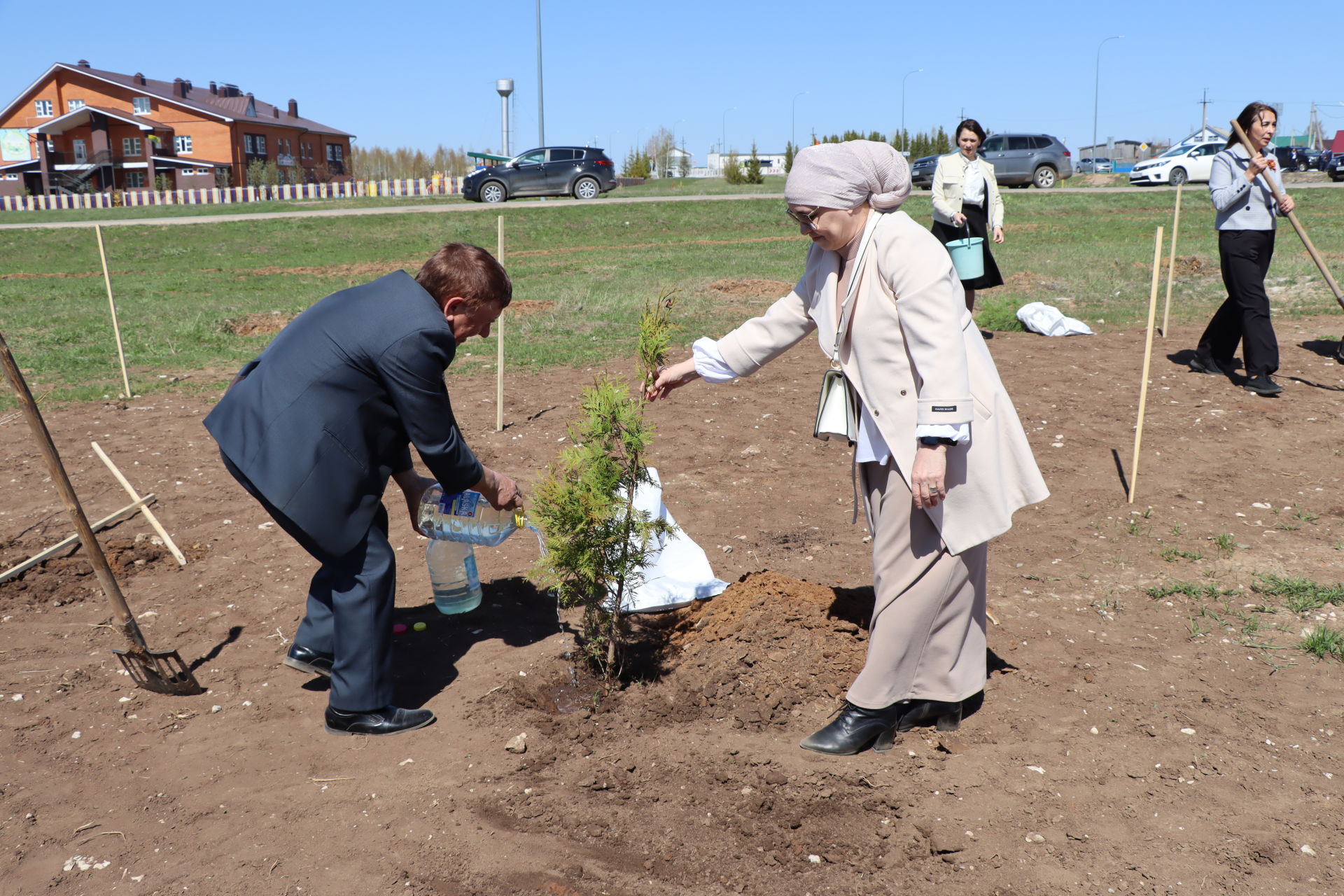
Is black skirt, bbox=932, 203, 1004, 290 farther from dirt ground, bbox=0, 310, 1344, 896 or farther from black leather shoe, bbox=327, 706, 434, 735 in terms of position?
black leather shoe, bbox=327, 706, 434, 735

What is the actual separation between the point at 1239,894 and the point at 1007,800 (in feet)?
2.06

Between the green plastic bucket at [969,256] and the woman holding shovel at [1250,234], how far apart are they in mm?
1754

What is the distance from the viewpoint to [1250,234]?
24.1 feet

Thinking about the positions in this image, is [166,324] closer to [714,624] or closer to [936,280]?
[714,624]

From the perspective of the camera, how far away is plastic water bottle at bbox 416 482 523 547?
4.12 m

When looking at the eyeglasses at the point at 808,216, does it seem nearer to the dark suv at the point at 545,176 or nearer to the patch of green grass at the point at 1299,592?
the patch of green grass at the point at 1299,592

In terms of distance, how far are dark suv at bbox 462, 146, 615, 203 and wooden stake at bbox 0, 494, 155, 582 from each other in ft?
73.5

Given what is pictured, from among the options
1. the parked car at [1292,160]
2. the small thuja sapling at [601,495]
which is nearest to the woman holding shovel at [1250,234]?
the small thuja sapling at [601,495]

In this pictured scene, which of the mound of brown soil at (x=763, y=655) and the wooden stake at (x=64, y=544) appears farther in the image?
the wooden stake at (x=64, y=544)

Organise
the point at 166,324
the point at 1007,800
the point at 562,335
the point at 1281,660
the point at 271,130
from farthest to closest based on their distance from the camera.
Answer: the point at 271,130
the point at 166,324
the point at 562,335
the point at 1281,660
the point at 1007,800

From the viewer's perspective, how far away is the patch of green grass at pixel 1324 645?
3.79 meters

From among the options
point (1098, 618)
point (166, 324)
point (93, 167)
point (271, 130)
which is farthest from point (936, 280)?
point (271, 130)

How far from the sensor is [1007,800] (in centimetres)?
298

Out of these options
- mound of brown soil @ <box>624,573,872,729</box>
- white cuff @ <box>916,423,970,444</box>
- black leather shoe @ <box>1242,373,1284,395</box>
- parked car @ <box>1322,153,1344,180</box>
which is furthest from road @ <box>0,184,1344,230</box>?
white cuff @ <box>916,423,970,444</box>
